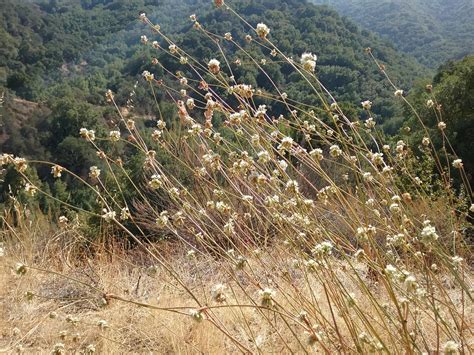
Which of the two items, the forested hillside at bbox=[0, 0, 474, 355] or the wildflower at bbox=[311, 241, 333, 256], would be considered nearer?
the wildflower at bbox=[311, 241, 333, 256]

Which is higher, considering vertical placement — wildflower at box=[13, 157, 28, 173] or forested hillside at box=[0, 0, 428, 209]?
wildflower at box=[13, 157, 28, 173]

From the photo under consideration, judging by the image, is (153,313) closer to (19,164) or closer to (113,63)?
(19,164)

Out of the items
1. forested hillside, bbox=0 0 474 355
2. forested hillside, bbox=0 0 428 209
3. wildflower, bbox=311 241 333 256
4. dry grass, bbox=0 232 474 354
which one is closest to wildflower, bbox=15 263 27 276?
forested hillside, bbox=0 0 474 355

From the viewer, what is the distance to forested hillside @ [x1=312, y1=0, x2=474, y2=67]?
10126 cm

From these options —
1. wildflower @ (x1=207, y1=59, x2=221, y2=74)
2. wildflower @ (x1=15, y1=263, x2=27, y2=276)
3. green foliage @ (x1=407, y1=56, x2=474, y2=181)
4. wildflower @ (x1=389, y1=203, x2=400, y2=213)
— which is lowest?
green foliage @ (x1=407, y1=56, x2=474, y2=181)

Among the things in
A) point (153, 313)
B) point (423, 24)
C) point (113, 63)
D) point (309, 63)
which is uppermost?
point (309, 63)

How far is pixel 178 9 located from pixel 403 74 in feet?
261

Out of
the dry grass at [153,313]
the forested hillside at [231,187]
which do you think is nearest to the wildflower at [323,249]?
the forested hillside at [231,187]

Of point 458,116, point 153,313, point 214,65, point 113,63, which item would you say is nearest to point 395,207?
point 214,65

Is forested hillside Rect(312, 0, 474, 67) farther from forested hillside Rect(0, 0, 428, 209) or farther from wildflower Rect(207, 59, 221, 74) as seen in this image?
wildflower Rect(207, 59, 221, 74)

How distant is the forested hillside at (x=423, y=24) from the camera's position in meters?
101

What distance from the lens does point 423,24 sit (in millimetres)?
130625

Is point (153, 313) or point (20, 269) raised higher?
point (20, 269)

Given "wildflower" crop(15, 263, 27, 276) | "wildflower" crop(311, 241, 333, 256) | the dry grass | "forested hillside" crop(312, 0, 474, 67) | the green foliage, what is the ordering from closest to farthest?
"wildflower" crop(311, 241, 333, 256) < "wildflower" crop(15, 263, 27, 276) < the dry grass < the green foliage < "forested hillside" crop(312, 0, 474, 67)
